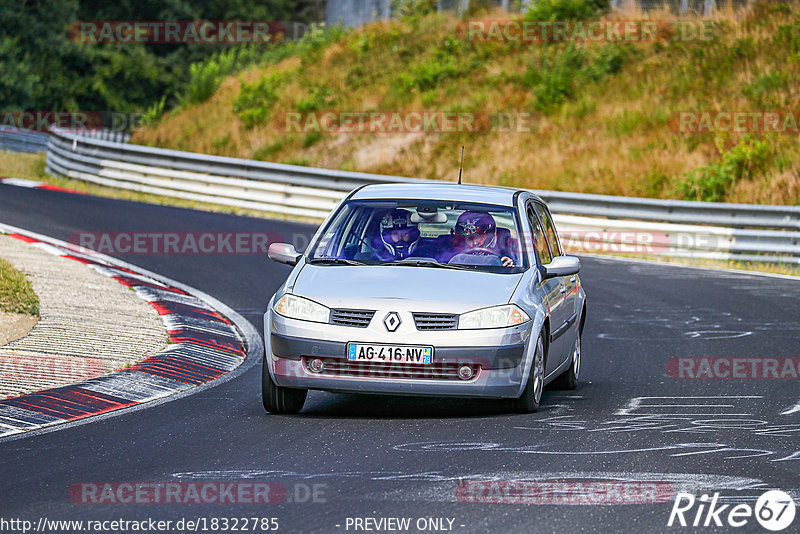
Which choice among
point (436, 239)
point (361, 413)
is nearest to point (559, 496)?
point (361, 413)

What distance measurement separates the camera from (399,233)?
9.35 m

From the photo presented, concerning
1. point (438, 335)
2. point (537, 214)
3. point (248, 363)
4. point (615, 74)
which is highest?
point (615, 74)

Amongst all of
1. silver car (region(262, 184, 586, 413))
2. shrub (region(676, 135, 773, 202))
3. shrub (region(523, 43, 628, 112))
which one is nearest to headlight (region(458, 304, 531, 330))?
silver car (region(262, 184, 586, 413))

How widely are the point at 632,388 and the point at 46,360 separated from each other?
465 centimetres

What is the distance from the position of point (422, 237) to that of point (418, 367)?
1.45 meters

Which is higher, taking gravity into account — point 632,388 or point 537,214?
point 537,214

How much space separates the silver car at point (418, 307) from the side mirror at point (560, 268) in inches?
0.4

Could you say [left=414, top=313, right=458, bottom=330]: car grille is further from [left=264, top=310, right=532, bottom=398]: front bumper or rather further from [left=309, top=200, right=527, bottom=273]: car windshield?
[left=309, top=200, right=527, bottom=273]: car windshield

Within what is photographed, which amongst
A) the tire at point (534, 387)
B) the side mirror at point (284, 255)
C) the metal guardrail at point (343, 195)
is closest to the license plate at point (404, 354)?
the tire at point (534, 387)

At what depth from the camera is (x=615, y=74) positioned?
108ft

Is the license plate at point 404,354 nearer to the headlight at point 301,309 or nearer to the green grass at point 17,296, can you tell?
the headlight at point 301,309

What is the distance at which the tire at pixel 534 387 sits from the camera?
8484 millimetres

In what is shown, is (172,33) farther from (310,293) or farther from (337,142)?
(310,293)

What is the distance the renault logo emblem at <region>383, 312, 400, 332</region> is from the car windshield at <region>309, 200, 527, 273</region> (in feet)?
2.64
